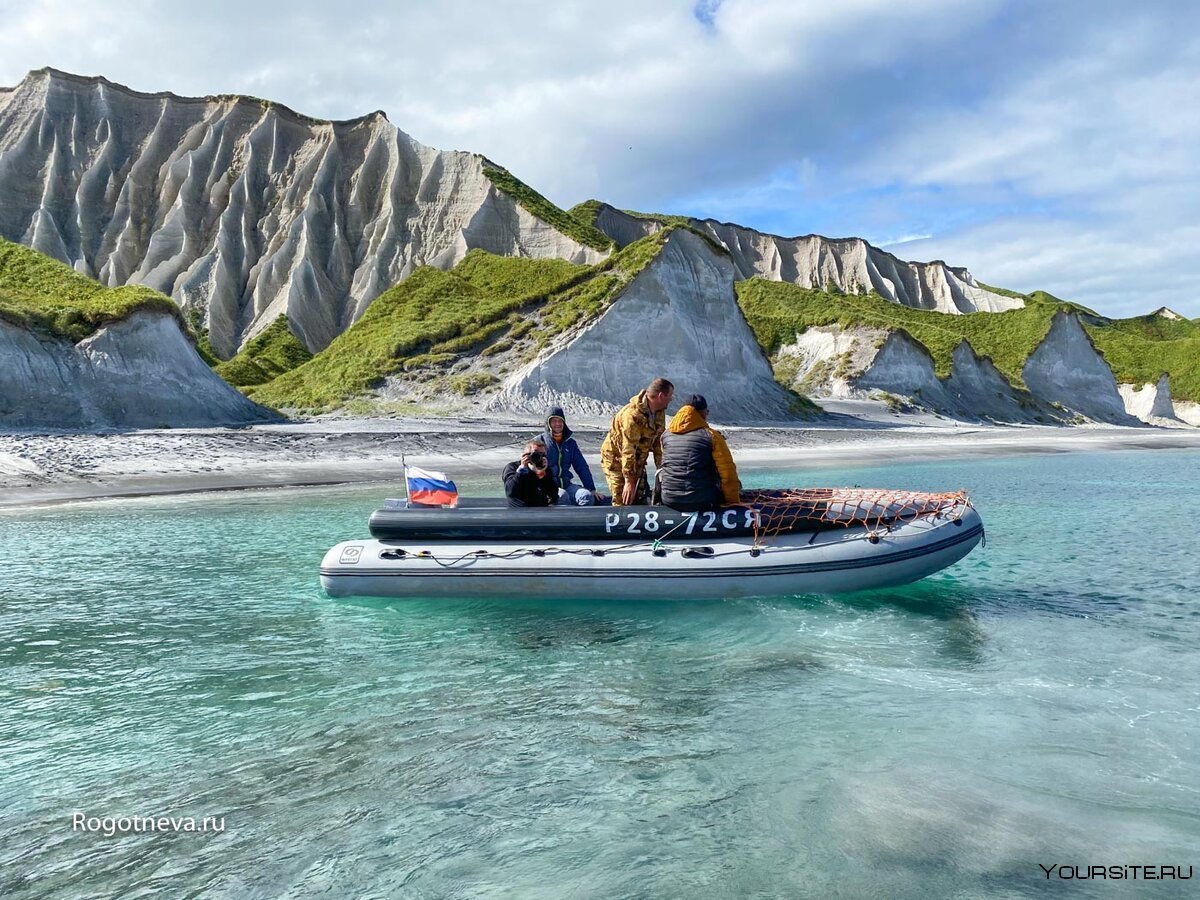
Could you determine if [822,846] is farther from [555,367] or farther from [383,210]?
[383,210]

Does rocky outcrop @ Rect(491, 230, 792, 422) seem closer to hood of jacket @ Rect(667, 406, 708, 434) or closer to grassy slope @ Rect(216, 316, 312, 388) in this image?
grassy slope @ Rect(216, 316, 312, 388)

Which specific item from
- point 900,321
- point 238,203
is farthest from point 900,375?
point 238,203

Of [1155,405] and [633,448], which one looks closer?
[633,448]

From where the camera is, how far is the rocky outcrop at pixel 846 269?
10050cm

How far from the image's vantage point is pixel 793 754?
15.4 feet

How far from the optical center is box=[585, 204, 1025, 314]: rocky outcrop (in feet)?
330

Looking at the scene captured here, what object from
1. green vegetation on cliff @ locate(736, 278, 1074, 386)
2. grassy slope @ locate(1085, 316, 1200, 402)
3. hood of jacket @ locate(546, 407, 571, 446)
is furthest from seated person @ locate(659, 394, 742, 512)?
grassy slope @ locate(1085, 316, 1200, 402)

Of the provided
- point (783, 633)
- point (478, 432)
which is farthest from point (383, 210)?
point (783, 633)

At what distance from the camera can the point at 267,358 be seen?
50969 mm

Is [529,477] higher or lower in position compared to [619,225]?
lower

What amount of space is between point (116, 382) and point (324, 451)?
8.29m

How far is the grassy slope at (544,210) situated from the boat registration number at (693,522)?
4371cm

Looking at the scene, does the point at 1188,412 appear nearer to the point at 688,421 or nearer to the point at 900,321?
the point at 900,321

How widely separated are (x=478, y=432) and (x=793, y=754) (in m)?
22.0
